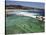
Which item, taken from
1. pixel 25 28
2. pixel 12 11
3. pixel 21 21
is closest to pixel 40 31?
pixel 25 28

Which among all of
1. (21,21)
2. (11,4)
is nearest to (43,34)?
(21,21)

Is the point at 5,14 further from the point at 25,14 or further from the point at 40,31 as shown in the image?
the point at 40,31

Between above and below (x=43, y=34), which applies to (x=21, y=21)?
above

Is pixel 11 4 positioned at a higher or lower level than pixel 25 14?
higher

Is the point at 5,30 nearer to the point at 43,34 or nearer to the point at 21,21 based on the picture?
the point at 21,21
